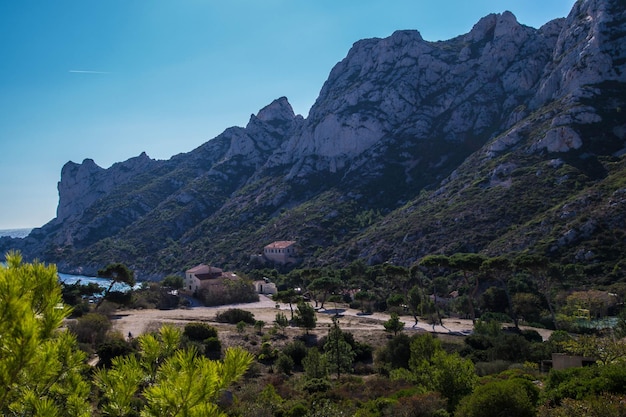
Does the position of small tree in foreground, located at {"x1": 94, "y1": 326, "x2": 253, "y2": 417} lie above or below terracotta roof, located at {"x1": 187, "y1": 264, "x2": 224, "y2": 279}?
above

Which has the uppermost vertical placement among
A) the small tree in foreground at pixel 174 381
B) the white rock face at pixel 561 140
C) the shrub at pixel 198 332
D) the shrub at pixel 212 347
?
the white rock face at pixel 561 140

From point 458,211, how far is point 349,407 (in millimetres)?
→ 68736

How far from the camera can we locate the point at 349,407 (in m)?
21.4

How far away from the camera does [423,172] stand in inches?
4786

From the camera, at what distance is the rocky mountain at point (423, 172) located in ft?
248

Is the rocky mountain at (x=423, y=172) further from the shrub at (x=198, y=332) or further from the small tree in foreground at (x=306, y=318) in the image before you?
the shrub at (x=198, y=332)

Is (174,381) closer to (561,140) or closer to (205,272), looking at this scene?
(205,272)

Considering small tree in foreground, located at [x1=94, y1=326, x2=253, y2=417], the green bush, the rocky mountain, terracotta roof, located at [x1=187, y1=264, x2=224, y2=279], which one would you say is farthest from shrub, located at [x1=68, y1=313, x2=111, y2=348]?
the rocky mountain

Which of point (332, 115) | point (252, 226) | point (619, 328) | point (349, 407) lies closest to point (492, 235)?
point (619, 328)

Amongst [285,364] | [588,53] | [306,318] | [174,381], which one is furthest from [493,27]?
[174,381]

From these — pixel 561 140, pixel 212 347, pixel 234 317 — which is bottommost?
pixel 212 347

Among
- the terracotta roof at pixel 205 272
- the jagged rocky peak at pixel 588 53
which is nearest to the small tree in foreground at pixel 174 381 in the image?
the terracotta roof at pixel 205 272

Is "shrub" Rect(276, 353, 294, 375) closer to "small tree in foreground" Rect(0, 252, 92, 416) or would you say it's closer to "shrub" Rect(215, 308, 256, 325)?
"shrub" Rect(215, 308, 256, 325)

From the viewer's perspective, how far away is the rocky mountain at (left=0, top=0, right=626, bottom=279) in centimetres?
7569
